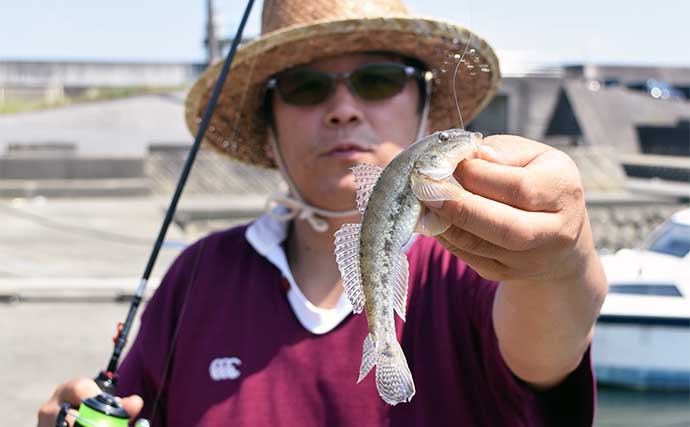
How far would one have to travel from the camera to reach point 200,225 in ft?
53.6

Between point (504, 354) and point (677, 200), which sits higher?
point (504, 354)

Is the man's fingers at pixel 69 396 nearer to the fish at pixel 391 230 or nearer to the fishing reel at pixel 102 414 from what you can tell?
the fishing reel at pixel 102 414

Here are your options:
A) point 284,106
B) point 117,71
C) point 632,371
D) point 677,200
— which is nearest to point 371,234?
point 284,106

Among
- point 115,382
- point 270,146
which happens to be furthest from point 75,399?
point 270,146

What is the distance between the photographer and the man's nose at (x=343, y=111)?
2.57m

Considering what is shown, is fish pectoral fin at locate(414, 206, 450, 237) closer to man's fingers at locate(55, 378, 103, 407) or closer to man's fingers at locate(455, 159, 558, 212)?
man's fingers at locate(455, 159, 558, 212)

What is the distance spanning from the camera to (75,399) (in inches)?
106

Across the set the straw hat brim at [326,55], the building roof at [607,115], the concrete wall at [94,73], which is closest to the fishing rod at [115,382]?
the straw hat brim at [326,55]

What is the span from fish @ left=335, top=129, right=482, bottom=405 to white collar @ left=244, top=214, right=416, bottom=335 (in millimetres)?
828

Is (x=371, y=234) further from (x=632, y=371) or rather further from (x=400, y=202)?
(x=632, y=371)

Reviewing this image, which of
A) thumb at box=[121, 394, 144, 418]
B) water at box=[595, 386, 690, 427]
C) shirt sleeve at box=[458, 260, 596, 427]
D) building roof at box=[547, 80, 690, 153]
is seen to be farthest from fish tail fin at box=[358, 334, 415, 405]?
building roof at box=[547, 80, 690, 153]

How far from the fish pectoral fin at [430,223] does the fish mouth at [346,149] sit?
1.03 m

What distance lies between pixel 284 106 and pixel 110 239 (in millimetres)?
11901

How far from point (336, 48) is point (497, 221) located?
1.41m
